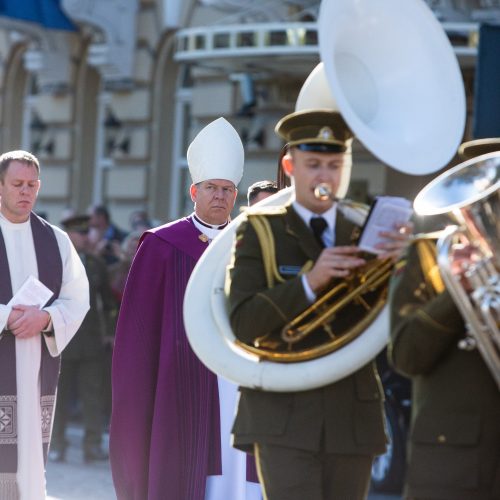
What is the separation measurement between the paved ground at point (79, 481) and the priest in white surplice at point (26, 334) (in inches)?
108

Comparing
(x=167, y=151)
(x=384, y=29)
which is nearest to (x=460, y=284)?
(x=384, y=29)

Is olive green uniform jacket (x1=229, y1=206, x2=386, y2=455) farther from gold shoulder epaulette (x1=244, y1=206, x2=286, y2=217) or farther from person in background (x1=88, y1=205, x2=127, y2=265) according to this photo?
person in background (x1=88, y1=205, x2=127, y2=265)

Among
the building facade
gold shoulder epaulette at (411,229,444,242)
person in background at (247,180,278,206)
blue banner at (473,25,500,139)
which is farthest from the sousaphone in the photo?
the building facade

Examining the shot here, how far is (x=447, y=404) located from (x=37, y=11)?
16348 mm

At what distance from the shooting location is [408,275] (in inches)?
190

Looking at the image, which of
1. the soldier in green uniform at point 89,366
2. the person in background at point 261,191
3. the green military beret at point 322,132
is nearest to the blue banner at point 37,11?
the soldier in green uniform at point 89,366

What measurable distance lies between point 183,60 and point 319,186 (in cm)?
1286

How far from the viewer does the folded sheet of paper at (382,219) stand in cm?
508

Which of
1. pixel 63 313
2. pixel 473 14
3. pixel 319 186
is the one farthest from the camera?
pixel 473 14

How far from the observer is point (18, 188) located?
820 centimetres

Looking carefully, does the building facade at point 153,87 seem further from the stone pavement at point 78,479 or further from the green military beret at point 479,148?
the green military beret at point 479,148

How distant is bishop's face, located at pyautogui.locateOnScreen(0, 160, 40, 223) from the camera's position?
321 inches

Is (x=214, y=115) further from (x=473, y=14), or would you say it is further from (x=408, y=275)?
(x=408, y=275)

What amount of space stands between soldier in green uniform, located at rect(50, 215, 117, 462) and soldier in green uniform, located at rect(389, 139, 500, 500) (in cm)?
886
